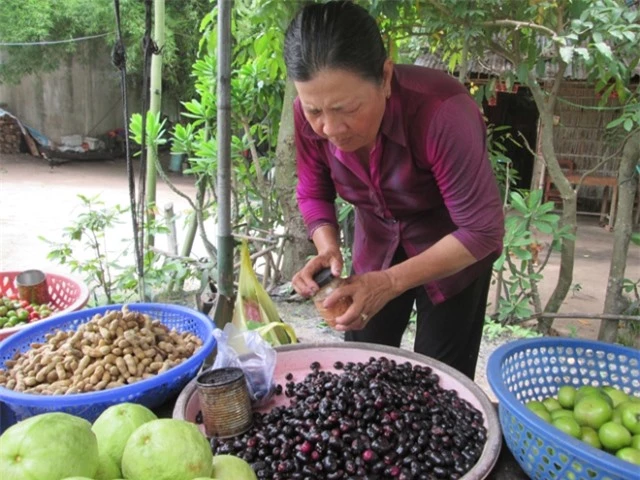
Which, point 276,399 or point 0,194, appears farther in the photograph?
point 0,194

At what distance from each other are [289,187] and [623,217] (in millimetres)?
2205

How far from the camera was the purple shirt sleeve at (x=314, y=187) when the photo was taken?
190cm

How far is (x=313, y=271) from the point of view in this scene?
5.41 feet

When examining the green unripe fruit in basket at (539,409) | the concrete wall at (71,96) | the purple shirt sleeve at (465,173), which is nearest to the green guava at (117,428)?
the green unripe fruit in basket at (539,409)

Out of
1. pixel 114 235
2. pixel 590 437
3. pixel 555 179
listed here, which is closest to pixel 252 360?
pixel 590 437

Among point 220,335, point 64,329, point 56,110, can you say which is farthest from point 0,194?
point 220,335

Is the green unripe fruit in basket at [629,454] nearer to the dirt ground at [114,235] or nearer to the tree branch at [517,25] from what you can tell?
the tree branch at [517,25]

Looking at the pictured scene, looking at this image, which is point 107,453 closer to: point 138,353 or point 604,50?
point 138,353

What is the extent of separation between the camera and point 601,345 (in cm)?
145

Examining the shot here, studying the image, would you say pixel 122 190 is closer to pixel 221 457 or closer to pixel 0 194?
pixel 0 194

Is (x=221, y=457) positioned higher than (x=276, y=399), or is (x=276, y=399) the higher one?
(x=221, y=457)

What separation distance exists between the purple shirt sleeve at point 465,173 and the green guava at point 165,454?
0.95 m

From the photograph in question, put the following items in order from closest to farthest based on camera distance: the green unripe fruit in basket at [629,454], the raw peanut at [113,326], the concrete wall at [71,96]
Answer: the green unripe fruit in basket at [629,454] < the raw peanut at [113,326] < the concrete wall at [71,96]

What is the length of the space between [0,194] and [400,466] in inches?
436
